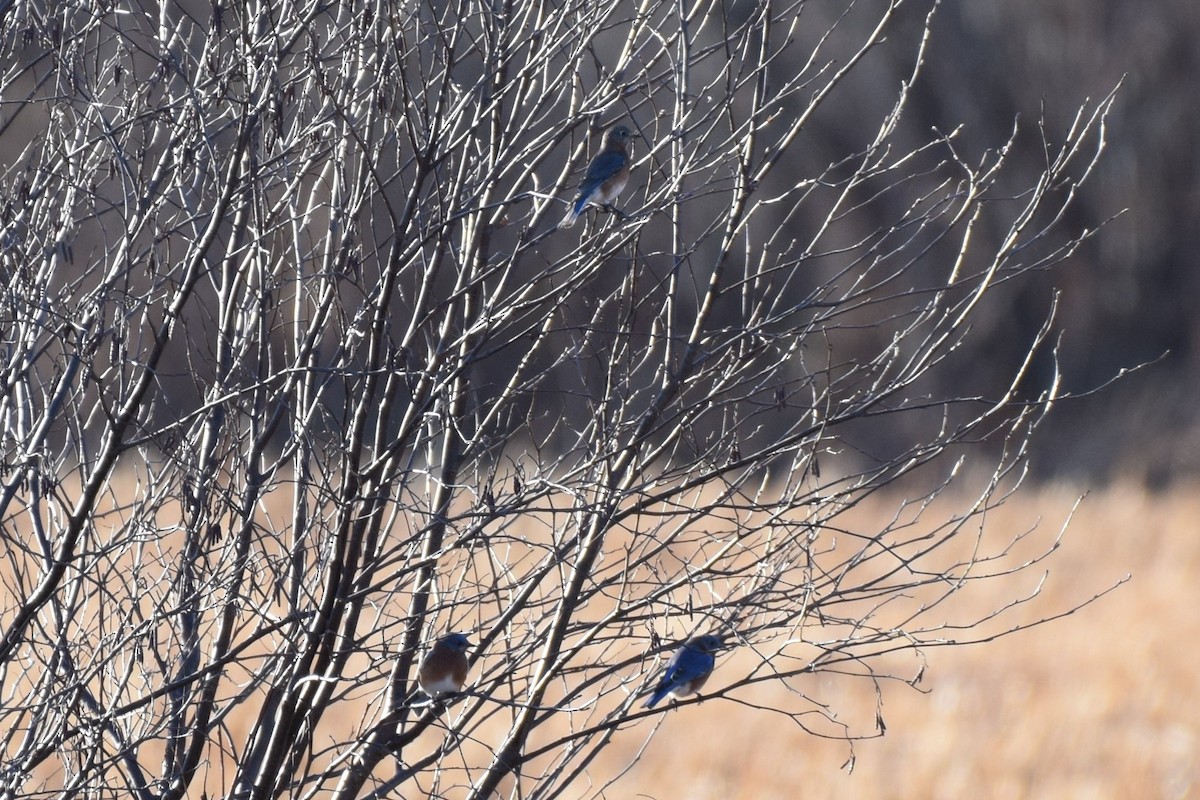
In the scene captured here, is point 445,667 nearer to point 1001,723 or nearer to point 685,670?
point 685,670

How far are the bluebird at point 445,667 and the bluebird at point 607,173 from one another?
3.44 feet

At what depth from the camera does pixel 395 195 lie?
7355 mm

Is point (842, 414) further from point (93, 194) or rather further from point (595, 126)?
point (93, 194)

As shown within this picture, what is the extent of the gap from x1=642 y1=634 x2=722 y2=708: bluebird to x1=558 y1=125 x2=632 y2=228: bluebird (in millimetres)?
1083

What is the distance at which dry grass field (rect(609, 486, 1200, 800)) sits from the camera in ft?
27.4

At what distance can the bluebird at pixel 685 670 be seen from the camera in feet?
10.4

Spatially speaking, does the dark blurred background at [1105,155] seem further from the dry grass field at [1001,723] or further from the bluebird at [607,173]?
the bluebird at [607,173]

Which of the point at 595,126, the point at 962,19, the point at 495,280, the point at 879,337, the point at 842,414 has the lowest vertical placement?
the point at 842,414

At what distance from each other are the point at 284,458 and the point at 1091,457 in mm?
14543

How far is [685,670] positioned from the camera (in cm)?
332

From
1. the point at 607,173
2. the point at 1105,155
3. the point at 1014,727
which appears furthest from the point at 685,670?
the point at 1105,155

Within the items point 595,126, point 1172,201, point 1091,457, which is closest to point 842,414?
point 595,126

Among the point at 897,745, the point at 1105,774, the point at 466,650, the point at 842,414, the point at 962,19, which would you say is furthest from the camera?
the point at 962,19

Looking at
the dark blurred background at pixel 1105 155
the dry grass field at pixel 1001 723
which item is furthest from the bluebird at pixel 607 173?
the dark blurred background at pixel 1105 155
